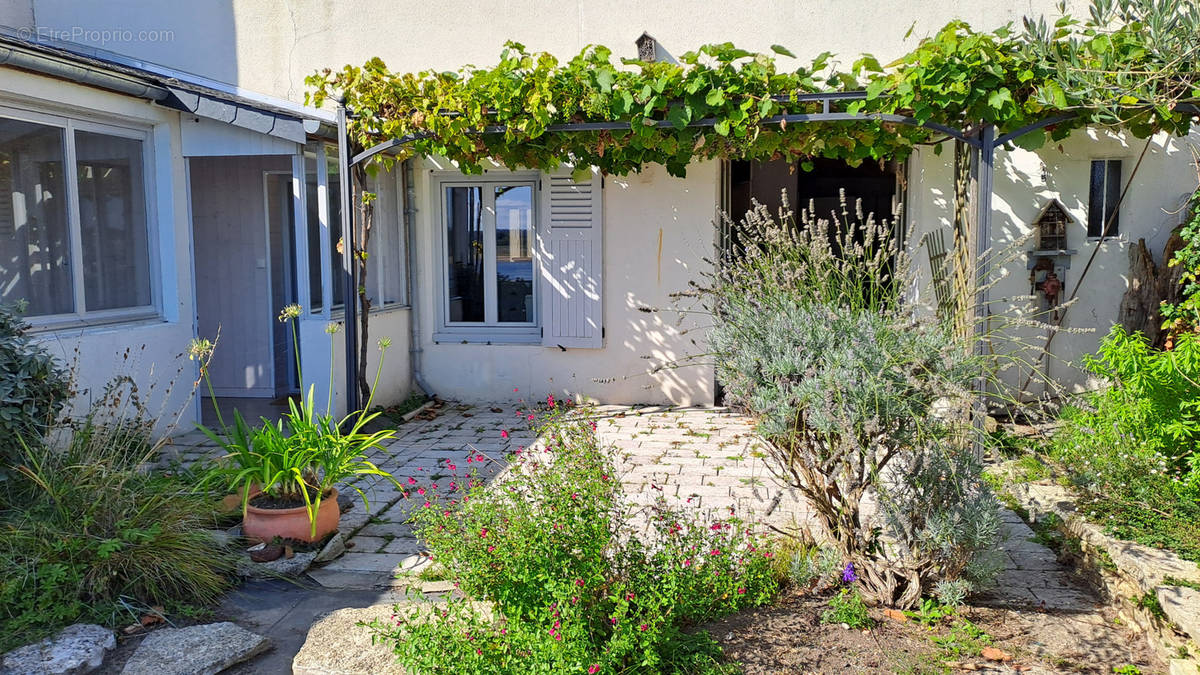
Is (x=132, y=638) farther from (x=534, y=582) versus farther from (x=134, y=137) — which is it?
(x=134, y=137)

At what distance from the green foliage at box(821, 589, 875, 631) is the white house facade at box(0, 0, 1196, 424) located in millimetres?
3688

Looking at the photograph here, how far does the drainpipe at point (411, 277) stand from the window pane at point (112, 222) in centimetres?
251

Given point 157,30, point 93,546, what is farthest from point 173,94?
point 93,546

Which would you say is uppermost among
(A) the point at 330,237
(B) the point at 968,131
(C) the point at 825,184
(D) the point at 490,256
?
(C) the point at 825,184

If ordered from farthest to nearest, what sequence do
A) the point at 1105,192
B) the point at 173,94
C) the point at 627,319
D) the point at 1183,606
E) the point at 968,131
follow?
the point at 627,319
the point at 1105,192
the point at 173,94
the point at 968,131
the point at 1183,606

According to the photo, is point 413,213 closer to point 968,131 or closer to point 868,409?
point 968,131

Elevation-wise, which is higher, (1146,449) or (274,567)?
(1146,449)

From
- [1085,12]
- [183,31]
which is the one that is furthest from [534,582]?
[183,31]

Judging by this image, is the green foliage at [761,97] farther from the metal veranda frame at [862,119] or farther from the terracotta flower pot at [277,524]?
the terracotta flower pot at [277,524]

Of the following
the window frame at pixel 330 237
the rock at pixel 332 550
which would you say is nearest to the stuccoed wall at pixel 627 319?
the window frame at pixel 330 237

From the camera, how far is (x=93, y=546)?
3.80 metres

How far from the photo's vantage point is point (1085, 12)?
7148mm

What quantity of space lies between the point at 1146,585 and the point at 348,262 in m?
5.48

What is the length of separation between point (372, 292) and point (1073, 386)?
20.9ft
